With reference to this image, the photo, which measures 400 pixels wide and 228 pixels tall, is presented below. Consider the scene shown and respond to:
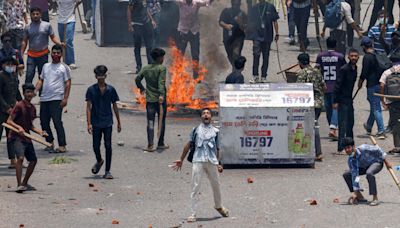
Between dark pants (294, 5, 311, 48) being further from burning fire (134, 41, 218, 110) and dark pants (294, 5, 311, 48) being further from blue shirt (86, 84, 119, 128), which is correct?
blue shirt (86, 84, 119, 128)

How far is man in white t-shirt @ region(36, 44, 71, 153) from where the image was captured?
2008 centimetres

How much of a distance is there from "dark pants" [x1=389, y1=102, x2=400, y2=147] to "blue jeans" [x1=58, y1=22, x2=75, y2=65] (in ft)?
30.7

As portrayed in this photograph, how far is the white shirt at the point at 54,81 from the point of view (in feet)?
65.9

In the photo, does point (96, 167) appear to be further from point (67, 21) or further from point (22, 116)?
point (67, 21)

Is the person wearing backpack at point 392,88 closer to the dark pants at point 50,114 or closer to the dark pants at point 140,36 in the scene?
the dark pants at point 50,114

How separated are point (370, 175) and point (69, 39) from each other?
12.8 meters

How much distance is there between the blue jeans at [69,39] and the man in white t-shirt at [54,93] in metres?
7.27

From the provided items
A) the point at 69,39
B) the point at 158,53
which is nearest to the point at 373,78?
the point at 158,53

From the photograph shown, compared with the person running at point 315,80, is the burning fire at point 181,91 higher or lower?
lower

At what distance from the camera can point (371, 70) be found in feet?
69.7

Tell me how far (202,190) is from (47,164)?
2966 millimetres

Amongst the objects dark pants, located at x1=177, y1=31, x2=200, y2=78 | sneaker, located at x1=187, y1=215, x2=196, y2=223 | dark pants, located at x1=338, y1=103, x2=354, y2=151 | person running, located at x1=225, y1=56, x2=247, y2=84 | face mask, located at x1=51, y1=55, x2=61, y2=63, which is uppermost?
face mask, located at x1=51, y1=55, x2=61, y2=63

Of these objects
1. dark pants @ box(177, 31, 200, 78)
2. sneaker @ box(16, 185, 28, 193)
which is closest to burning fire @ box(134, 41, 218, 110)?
dark pants @ box(177, 31, 200, 78)

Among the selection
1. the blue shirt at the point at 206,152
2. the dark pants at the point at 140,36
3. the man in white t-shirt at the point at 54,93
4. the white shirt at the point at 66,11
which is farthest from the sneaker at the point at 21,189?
the white shirt at the point at 66,11
